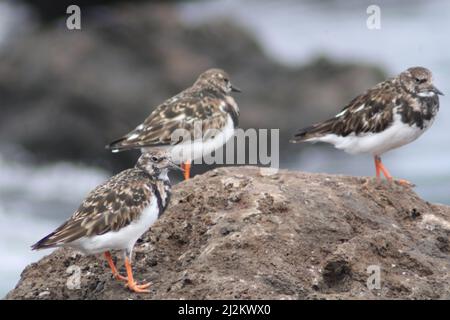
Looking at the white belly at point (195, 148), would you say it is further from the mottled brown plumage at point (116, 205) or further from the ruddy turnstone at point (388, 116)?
the mottled brown plumage at point (116, 205)

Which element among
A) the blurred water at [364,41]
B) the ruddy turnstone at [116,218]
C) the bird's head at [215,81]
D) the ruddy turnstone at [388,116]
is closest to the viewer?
the ruddy turnstone at [116,218]

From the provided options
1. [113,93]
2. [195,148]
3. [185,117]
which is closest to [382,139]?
[195,148]

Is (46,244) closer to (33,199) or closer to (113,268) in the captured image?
(113,268)

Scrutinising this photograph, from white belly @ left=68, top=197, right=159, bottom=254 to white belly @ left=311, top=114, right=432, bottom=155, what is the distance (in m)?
3.09

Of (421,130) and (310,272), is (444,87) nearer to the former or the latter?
(421,130)

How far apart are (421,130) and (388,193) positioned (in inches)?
59.1

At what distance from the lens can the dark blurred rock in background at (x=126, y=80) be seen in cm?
1452

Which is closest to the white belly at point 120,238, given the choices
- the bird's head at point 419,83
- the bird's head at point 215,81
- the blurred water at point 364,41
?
the bird's head at point 419,83

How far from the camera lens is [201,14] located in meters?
18.4

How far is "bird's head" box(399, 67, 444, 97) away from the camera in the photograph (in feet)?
28.6

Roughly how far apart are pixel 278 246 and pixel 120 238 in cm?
117

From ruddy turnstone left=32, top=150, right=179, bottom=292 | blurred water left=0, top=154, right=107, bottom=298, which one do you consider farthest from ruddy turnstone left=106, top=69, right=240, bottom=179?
blurred water left=0, top=154, right=107, bottom=298

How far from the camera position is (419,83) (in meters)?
8.74
